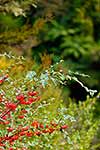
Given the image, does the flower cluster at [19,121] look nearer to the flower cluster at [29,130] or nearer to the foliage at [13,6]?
the flower cluster at [29,130]

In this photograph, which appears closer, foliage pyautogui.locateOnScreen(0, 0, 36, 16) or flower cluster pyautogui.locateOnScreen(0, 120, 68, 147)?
flower cluster pyautogui.locateOnScreen(0, 120, 68, 147)

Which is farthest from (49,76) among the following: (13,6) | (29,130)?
(13,6)

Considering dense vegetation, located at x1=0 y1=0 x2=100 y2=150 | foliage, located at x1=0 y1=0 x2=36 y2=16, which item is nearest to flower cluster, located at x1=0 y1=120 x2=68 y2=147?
dense vegetation, located at x1=0 y1=0 x2=100 y2=150

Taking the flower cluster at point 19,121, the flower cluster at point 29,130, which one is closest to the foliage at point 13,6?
the flower cluster at point 19,121

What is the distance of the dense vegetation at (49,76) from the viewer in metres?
4.05

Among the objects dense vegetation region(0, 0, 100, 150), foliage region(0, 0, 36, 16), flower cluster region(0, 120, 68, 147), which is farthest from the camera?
foliage region(0, 0, 36, 16)

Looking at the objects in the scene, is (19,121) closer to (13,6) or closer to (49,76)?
(49,76)

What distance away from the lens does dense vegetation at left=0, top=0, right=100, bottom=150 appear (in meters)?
4.05

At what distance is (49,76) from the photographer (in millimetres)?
3928

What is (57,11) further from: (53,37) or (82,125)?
(82,125)

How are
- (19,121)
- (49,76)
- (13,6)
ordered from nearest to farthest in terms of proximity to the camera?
(49,76)
(19,121)
(13,6)

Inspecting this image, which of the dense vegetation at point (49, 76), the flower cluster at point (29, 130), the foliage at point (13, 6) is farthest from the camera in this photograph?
the foliage at point (13, 6)

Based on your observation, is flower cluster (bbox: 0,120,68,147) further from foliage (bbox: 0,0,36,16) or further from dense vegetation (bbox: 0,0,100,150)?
foliage (bbox: 0,0,36,16)

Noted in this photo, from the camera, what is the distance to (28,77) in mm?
3961
